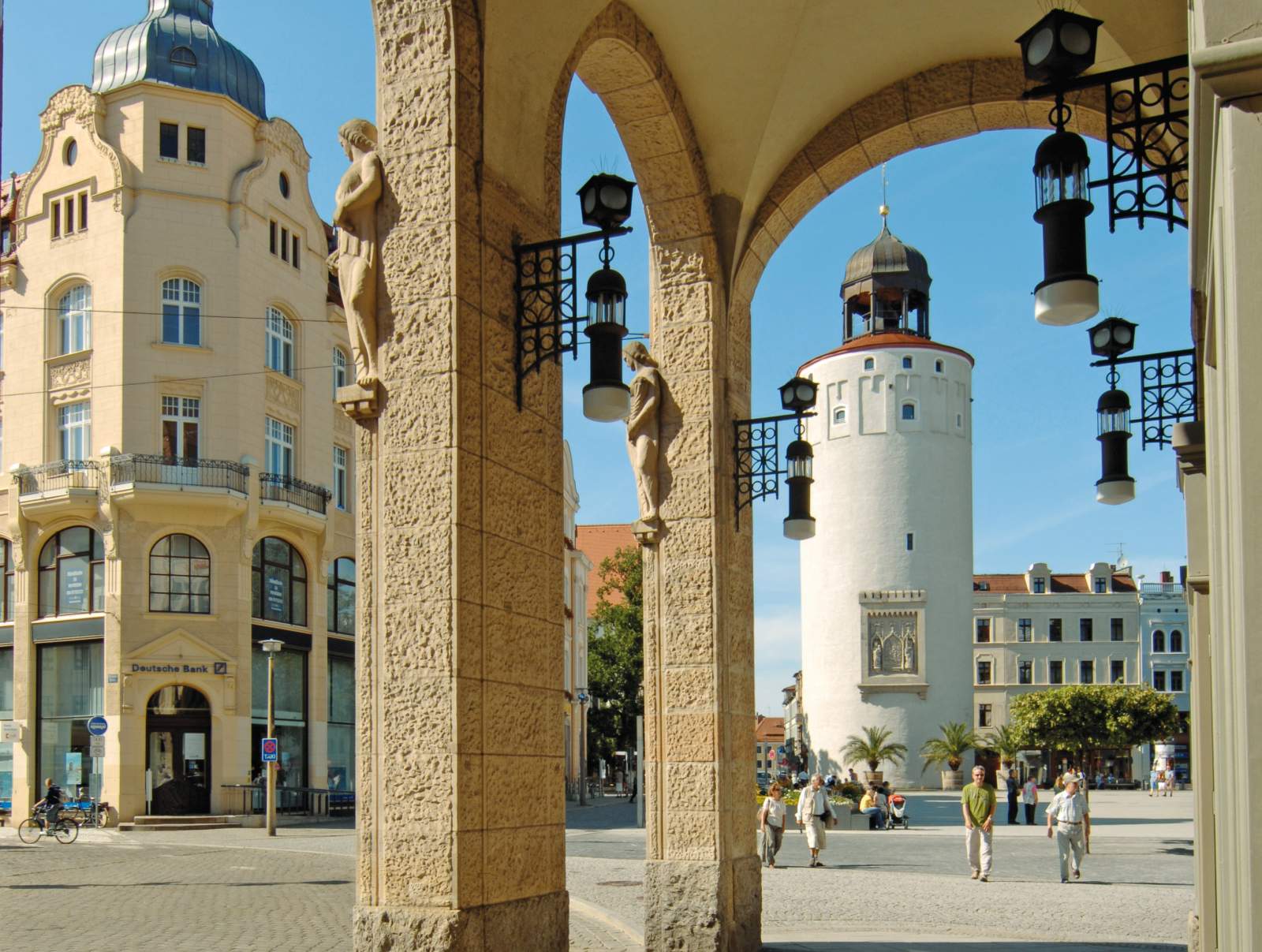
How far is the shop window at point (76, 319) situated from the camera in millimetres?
34656

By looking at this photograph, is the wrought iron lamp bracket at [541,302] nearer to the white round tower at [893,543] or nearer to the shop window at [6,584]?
the shop window at [6,584]

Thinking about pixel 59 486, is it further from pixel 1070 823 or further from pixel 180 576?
pixel 1070 823

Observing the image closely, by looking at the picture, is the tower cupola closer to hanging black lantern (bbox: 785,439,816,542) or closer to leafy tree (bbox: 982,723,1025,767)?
leafy tree (bbox: 982,723,1025,767)

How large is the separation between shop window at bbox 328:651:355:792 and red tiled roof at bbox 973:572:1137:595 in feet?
206

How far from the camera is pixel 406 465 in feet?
22.4

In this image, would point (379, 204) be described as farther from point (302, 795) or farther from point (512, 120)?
point (302, 795)

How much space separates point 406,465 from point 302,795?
106 feet

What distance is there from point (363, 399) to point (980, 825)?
1364 cm

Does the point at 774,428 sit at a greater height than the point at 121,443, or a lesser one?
lesser

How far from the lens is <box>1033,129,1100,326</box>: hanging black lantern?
18.8 feet

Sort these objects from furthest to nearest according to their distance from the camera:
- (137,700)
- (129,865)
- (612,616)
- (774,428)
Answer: (612,616) → (137,700) → (129,865) → (774,428)

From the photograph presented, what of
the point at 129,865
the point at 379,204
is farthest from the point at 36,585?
the point at 379,204

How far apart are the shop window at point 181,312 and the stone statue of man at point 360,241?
29.0 m

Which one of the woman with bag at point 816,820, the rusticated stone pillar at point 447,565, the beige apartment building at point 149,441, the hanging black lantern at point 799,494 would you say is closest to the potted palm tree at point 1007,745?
the beige apartment building at point 149,441
